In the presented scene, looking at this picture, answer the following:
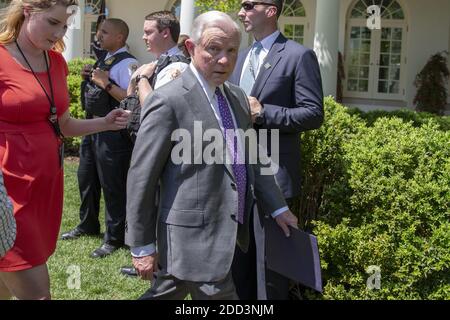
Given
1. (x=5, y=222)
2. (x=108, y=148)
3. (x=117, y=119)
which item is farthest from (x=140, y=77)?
(x=5, y=222)

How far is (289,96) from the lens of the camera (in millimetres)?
4000

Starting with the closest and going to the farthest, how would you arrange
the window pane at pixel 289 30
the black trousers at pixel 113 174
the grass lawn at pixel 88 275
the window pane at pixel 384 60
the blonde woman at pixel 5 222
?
the blonde woman at pixel 5 222, the grass lawn at pixel 88 275, the black trousers at pixel 113 174, the window pane at pixel 384 60, the window pane at pixel 289 30

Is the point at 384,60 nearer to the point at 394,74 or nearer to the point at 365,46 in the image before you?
the point at 394,74

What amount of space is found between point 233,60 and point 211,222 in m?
0.79

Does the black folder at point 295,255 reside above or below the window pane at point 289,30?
below

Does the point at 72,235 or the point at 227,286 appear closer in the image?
the point at 227,286

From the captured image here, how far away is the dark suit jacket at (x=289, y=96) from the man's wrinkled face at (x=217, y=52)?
811 millimetres

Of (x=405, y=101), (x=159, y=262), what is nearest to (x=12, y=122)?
(x=159, y=262)

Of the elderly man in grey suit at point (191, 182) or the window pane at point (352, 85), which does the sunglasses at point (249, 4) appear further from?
the window pane at point (352, 85)

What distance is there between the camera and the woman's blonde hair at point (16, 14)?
10.9ft

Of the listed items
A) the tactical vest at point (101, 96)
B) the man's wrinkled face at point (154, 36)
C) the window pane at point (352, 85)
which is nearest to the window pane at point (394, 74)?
the window pane at point (352, 85)

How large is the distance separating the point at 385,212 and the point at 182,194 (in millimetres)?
1689

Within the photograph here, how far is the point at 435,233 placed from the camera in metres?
4.09
